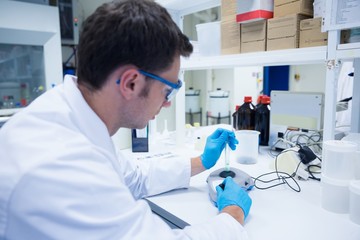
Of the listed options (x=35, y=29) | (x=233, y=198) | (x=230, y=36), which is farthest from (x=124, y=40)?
(x=35, y=29)

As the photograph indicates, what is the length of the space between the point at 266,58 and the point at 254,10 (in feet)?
0.69

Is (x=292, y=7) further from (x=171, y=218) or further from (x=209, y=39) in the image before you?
(x=171, y=218)

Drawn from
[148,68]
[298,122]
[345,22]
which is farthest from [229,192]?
[298,122]

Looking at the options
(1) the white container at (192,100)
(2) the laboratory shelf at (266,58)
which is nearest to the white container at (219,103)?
(1) the white container at (192,100)

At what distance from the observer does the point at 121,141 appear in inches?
63.9

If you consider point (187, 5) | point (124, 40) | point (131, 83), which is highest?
point (187, 5)

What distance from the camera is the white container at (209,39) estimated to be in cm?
145

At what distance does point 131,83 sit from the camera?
712 mm

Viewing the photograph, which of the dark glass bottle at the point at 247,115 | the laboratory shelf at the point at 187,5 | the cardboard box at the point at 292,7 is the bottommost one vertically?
the dark glass bottle at the point at 247,115

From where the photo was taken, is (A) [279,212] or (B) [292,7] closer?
(A) [279,212]

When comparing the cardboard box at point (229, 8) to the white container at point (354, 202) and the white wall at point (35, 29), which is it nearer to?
the white container at point (354, 202)

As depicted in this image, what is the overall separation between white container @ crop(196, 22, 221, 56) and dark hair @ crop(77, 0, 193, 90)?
2.46 ft

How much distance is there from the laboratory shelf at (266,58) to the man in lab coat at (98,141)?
1.12 feet

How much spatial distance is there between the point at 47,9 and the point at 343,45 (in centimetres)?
230
